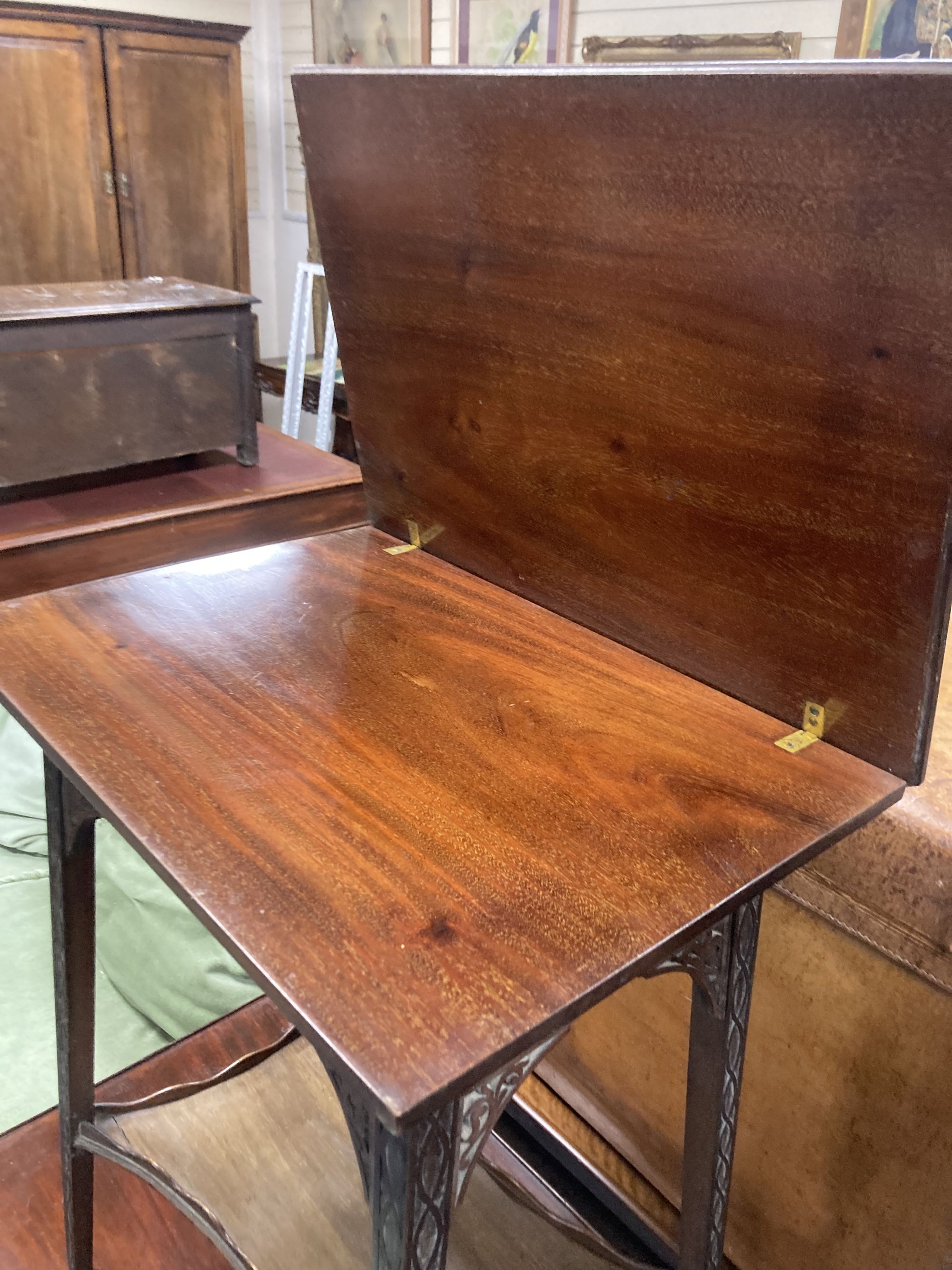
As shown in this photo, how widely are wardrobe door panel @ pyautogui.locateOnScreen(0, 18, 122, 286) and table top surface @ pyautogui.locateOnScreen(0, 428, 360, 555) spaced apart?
1688 mm

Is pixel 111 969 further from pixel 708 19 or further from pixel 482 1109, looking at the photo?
pixel 708 19

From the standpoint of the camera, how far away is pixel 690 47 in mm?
2725

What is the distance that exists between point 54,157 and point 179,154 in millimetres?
465

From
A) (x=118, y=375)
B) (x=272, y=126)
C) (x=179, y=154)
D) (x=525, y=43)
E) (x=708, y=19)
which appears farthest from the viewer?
(x=272, y=126)

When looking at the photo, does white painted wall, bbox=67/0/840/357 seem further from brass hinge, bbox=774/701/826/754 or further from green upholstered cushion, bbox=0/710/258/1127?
brass hinge, bbox=774/701/826/754

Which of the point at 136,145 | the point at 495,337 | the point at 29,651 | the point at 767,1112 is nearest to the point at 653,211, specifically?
the point at 495,337

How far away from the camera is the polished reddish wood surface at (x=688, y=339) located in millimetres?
598

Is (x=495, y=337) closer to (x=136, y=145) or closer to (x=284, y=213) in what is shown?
(x=136, y=145)

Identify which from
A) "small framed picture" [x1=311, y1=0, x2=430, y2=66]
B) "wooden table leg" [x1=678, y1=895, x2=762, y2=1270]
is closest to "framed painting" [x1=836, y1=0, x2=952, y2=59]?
"small framed picture" [x1=311, y1=0, x2=430, y2=66]

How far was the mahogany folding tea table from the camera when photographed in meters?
0.57

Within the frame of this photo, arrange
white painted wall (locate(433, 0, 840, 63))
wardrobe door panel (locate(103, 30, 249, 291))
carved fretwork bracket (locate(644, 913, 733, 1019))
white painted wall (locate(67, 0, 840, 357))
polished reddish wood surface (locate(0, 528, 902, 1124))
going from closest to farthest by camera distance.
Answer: polished reddish wood surface (locate(0, 528, 902, 1124)) < carved fretwork bracket (locate(644, 913, 733, 1019)) < white painted wall (locate(433, 0, 840, 63)) < wardrobe door panel (locate(103, 30, 249, 291)) < white painted wall (locate(67, 0, 840, 357))

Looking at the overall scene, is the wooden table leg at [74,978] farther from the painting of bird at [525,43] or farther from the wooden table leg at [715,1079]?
the painting of bird at [525,43]

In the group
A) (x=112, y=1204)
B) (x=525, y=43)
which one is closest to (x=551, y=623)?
(x=112, y=1204)

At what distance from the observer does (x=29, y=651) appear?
0.86m
